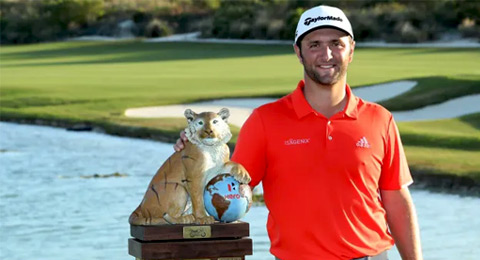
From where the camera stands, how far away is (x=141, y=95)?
33.2 meters

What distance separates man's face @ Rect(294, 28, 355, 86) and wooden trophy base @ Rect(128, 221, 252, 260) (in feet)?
2.25

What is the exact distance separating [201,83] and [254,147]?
107 ft

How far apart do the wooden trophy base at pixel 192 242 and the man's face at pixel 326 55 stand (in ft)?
2.25

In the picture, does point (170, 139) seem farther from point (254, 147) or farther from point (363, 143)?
point (363, 143)

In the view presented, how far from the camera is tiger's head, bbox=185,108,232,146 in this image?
205 inches

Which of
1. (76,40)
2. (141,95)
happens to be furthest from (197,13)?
(141,95)

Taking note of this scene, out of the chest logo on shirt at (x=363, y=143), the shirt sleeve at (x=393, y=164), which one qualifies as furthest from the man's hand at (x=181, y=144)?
the shirt sleeve at (x=393, y=164)

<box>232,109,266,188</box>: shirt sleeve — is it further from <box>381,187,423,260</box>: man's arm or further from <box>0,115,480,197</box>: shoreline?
Result: <box>0,115,480,197</box>: shoreline

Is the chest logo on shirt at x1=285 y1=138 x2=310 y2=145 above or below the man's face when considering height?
below

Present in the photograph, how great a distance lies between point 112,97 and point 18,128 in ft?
19.6

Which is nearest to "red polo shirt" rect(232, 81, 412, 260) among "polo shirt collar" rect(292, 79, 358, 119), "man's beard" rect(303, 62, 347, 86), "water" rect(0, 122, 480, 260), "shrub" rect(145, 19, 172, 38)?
"polo shirt collar" rect(292, 79, 358, 119)

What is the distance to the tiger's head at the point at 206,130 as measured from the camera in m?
5.21

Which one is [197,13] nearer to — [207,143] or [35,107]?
[35,107]

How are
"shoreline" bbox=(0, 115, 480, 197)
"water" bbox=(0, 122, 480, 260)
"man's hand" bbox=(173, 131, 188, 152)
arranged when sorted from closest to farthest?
"man's hand" bbox=(173, 131, 188, 152), "water" bbox=(0, 122, 480, 260), "shoreline" bbox=(0, 115, 480, 197)
